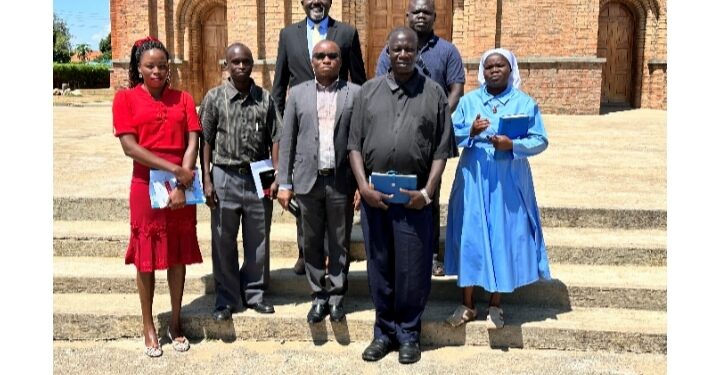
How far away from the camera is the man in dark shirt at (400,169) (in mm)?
3824

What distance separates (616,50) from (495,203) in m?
15.7

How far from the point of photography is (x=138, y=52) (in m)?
3.94

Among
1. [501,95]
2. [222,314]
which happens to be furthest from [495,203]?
[222,314]

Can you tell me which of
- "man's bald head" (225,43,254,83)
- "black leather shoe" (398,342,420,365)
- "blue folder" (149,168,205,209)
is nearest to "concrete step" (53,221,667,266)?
"black leather shoe" (398,342,420,365)

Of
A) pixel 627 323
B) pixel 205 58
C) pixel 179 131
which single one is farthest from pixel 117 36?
pixel 627 323

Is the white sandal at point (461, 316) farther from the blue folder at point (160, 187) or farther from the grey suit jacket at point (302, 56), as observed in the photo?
the blue folder at point (160, 187)

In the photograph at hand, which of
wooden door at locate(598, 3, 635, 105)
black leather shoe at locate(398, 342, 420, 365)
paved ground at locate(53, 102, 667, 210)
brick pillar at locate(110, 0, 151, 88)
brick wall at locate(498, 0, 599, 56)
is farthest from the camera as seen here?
brick pillar at locate(110, 0, 151, 88)

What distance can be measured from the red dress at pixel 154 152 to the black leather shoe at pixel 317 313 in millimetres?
977

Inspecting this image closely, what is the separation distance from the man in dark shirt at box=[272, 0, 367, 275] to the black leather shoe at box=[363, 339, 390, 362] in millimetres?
1116

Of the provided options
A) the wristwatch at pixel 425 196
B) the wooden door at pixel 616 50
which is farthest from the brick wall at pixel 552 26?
the wristwatch at pixel 425 196

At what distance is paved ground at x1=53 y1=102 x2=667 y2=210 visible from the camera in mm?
A: 6199

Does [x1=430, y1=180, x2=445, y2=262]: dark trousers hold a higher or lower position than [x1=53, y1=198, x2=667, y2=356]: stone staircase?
higher

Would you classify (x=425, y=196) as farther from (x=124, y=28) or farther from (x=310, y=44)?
(x=124, y=28)

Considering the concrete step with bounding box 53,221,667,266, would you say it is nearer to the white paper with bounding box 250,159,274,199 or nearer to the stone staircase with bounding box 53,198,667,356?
the stone staircase with bounding box 53,198,667,356
